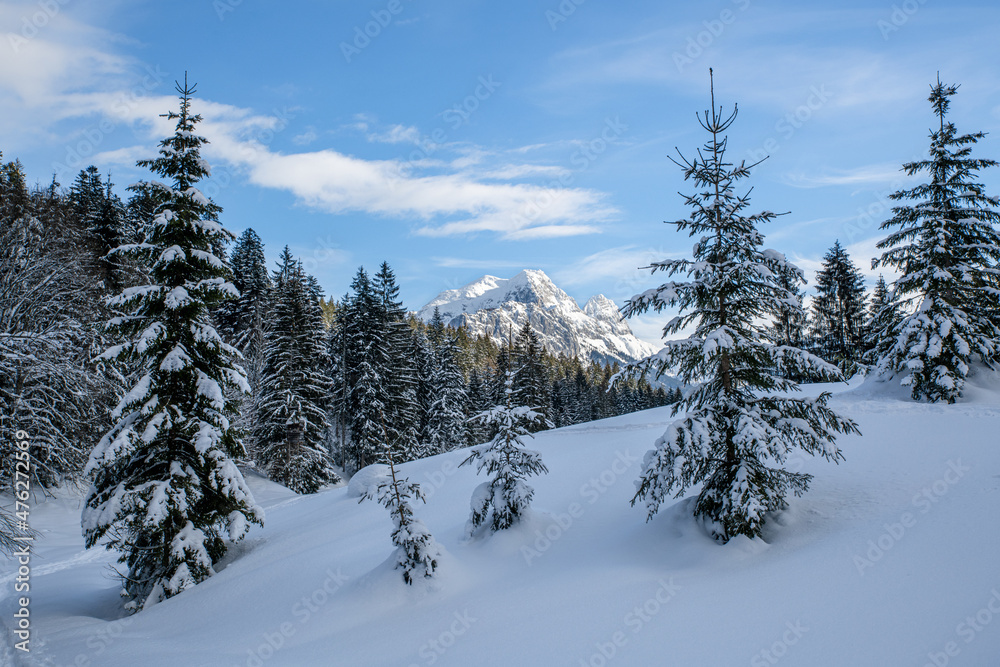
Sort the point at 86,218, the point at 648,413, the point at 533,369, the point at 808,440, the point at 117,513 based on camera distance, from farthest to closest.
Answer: the point at 533,369 < the point at 86,218 < the point at 648,413 < the point at 117,513 < the point at 808,440

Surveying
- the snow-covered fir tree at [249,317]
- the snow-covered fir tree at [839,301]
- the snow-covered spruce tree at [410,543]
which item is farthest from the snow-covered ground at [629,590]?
the snow-covered fir tree at [839,301]

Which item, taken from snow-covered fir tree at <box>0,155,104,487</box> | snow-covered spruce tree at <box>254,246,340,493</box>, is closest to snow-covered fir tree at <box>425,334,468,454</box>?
snow-covered spruce tree at <box>254,246,340,493</box>

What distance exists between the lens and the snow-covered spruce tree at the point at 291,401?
30.7m

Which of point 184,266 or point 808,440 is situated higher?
point 184,266

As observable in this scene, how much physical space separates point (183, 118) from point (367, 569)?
12153 millimetres

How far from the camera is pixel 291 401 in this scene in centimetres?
3047

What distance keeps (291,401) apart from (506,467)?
78.3ft

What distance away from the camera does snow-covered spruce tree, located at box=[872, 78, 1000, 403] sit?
647 inches

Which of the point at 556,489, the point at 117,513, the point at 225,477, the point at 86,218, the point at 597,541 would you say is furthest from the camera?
the point at 86,218

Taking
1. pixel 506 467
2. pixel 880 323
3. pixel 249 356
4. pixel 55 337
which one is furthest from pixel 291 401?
pixel 880 323

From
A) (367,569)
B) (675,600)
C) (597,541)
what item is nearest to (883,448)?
(597,541)

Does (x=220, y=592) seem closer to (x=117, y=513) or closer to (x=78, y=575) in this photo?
(x=117, y=513)

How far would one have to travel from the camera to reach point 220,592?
1114cm

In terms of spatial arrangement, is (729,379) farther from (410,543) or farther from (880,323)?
(880,323)
